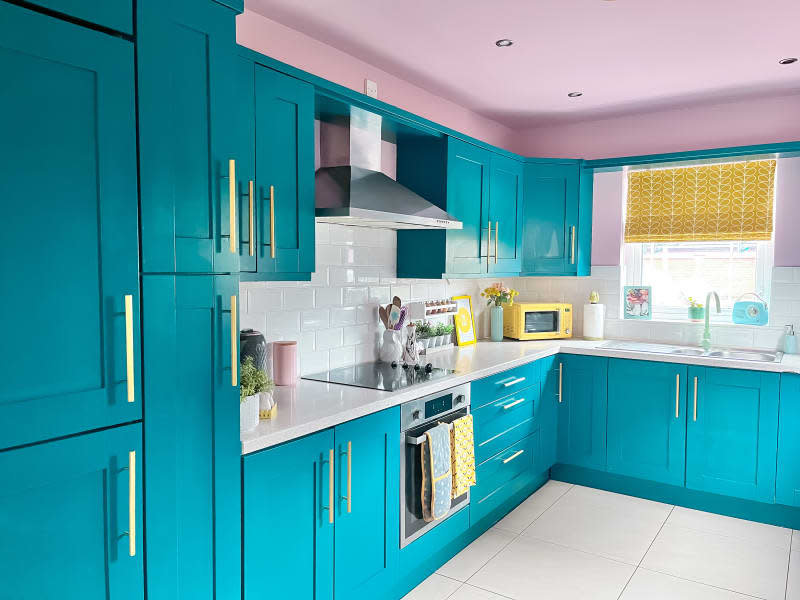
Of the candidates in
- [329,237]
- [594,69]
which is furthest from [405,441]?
[594,69]

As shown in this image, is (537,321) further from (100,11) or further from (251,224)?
(100,11)

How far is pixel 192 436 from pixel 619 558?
7.71ft

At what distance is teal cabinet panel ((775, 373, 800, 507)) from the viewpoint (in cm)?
333

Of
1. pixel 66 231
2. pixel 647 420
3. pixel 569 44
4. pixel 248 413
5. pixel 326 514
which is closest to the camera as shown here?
pixel 66 231

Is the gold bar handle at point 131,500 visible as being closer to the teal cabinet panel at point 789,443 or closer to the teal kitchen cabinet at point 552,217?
the teal kitchen cabinet at point 552,217

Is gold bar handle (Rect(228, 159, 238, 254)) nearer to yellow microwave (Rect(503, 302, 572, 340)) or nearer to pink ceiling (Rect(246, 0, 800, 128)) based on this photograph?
pink ceiling (Rect(246, 0, 800, 128))

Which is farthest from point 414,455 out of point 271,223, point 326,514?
point 271,223

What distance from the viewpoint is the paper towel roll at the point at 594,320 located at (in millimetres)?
4414

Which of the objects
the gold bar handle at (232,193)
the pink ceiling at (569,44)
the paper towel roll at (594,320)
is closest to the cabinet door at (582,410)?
the paper towel roll at (594,320)

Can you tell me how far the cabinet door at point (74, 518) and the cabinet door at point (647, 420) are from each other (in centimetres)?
310

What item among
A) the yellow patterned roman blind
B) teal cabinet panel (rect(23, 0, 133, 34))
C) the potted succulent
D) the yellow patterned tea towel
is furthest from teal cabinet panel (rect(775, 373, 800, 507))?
teal cabinet panel (rect(23, 0, 133, 34))

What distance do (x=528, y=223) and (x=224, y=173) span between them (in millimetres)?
2919

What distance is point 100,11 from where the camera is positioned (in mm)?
1404

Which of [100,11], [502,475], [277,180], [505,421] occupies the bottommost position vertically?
[502,475]
